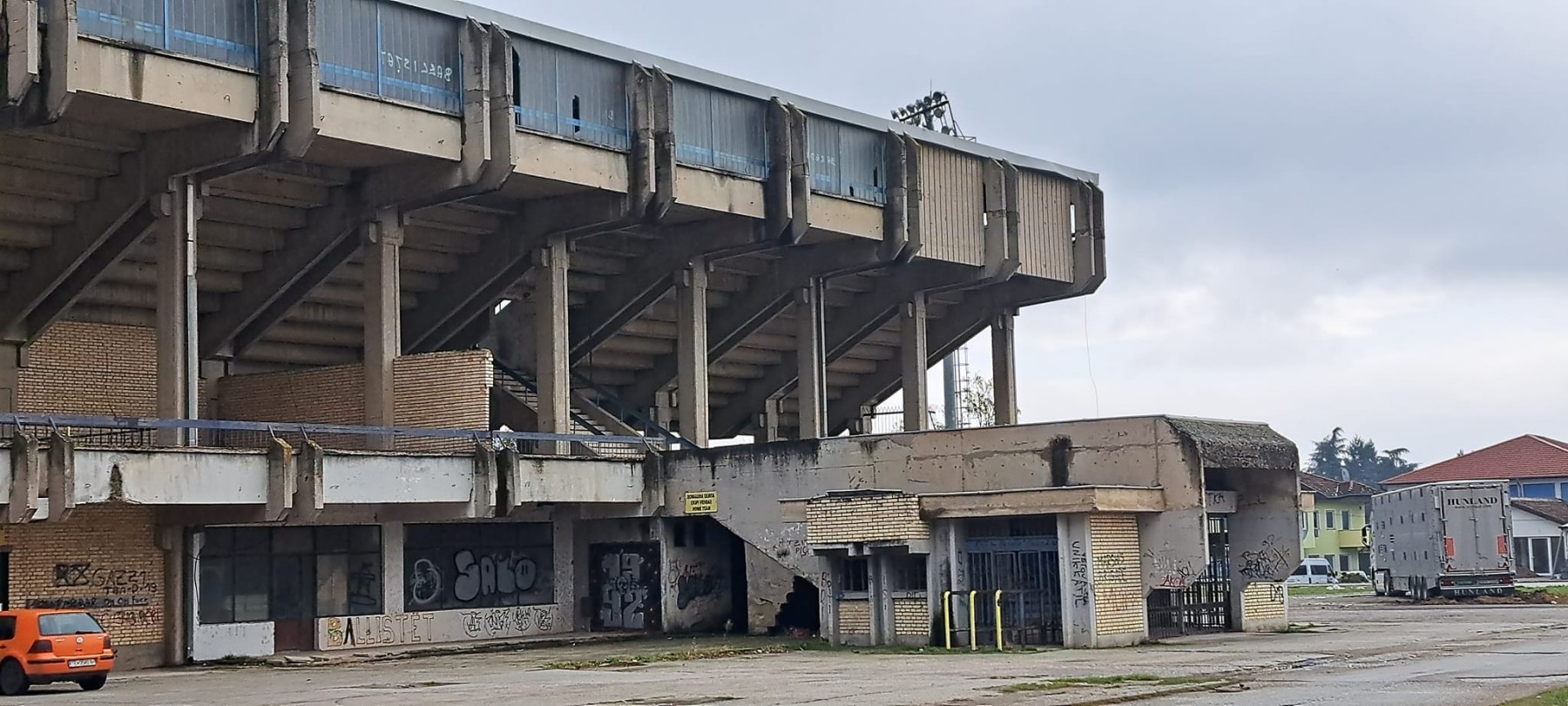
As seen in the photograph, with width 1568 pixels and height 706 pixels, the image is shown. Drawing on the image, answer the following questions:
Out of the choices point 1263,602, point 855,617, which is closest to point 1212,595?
point 1263,602

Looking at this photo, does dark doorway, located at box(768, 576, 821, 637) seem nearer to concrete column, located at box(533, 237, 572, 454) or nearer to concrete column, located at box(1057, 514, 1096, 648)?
concrete column, located at box(533, 237, 572, 454)

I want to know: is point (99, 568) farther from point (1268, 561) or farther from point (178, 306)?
A: point (1268, 561)

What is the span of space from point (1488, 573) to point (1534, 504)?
33.6m

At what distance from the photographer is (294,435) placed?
128ft

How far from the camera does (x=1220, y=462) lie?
33.4 metres

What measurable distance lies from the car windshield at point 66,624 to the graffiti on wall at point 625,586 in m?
15.7

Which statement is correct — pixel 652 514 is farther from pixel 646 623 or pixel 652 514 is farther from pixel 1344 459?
pixel 1344 459

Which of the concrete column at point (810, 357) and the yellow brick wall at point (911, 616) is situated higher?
the concrete column at point (810, 357)

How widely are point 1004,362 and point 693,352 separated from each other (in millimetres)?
13848

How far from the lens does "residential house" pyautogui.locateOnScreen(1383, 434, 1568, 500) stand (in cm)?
9862

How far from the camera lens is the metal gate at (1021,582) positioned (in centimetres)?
3203

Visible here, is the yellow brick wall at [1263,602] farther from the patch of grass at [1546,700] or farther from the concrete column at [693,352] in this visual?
the patch of grass at [1546,700]

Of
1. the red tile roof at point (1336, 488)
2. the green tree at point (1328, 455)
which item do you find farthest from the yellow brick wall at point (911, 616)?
the green tree at point (1328, 455)

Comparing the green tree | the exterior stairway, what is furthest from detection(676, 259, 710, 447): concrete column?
the green tree
